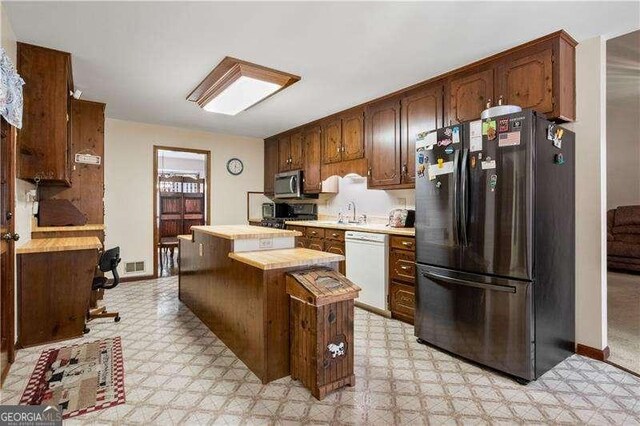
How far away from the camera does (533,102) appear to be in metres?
2.56

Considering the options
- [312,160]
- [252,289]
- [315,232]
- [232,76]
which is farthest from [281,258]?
[312,160]

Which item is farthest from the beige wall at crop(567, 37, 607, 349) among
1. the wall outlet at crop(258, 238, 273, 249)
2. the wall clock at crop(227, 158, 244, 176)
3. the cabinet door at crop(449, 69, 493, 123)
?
the wall clock at crop(227, 158, 244, 176)

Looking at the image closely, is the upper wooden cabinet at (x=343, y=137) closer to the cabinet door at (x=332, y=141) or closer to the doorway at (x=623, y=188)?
the cabinet door at (x=332, y=141)

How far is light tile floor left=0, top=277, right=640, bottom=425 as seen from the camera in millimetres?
1823

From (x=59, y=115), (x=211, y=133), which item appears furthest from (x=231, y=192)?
Result: (x=59, y=115)

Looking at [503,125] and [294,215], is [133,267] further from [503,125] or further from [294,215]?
[503,125]

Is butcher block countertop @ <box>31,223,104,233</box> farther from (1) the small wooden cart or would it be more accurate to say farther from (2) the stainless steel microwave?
(1) the small wooden cart

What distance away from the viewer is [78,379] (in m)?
2.19

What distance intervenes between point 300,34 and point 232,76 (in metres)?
0.89

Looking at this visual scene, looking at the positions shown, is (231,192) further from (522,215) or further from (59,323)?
(522,215)

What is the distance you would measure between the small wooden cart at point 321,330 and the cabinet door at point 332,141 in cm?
277

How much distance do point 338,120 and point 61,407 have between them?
160 inches

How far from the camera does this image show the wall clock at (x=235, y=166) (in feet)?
19.4

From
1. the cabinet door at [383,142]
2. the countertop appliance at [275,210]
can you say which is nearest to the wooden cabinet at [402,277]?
the cabinet door at [383,142]
